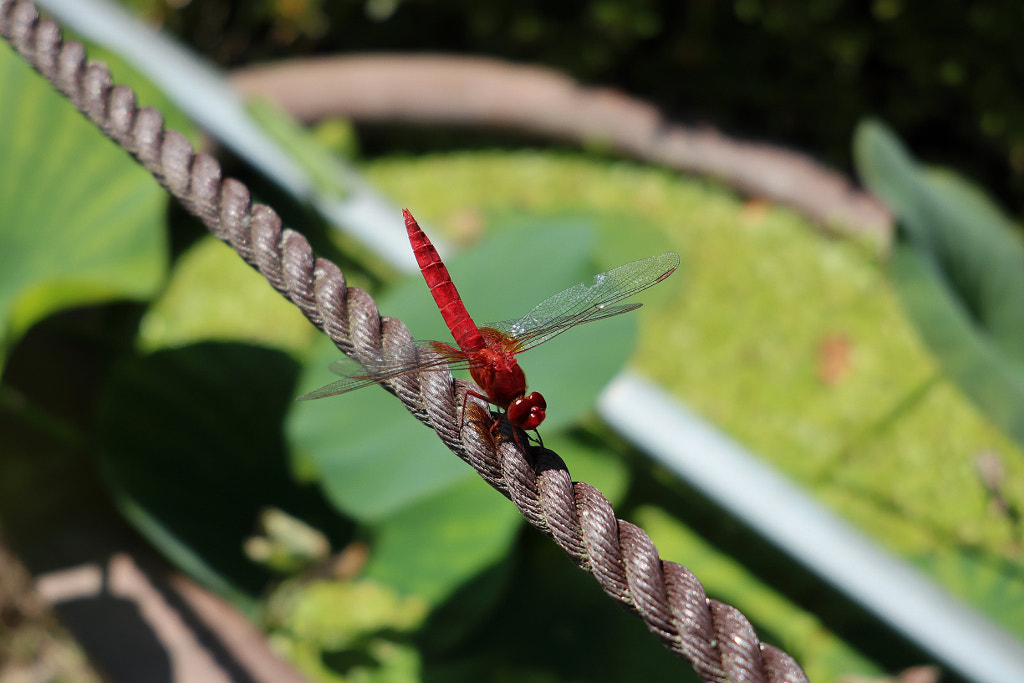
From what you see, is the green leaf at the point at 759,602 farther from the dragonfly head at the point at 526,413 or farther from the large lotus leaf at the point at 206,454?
the dragonfly head at the point at 526,413

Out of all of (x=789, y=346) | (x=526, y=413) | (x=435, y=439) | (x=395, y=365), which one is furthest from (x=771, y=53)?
(x=395, y=365)

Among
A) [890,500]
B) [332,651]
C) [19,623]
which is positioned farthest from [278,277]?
[890,500]

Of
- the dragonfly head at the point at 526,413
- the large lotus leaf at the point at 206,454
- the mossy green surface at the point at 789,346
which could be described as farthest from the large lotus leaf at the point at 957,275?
the large lotus leaf at the point at 206,454

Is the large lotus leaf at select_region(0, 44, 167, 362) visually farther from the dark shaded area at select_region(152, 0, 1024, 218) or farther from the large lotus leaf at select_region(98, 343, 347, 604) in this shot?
the dark shaded area at select_region(152, 0, 1024, 218)

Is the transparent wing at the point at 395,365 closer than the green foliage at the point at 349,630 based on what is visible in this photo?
Yes

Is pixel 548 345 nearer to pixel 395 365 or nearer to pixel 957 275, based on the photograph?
pixel 395 365

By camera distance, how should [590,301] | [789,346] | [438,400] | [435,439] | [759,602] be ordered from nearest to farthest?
[438,400]
[590,301]
[435,439]
[759,602]
[789,346]
